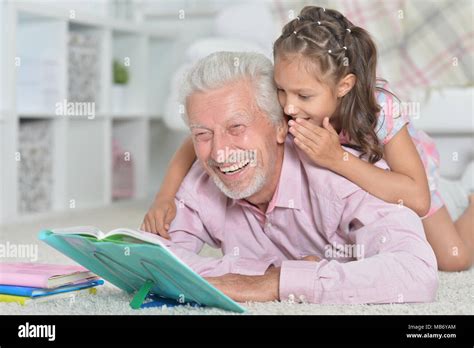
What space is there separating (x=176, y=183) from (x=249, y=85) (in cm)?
34

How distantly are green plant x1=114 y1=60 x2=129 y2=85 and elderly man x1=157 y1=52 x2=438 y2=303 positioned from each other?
2.22 metres

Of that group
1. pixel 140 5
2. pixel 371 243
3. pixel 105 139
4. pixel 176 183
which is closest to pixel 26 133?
pixel 105 139

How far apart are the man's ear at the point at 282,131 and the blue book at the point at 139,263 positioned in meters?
0.39

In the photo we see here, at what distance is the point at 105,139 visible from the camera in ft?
12.2

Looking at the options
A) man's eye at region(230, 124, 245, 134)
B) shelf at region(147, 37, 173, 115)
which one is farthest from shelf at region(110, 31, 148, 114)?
man's eye at region(230, 124, 245, 134)

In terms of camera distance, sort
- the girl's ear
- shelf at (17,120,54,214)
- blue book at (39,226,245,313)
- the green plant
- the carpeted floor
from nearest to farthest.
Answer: blue book at (39,226,245,313), the carpeted floor, the girl's ear, shelf at (17,120,54,214), the green plant

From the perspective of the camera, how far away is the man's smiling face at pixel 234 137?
155 centimetres

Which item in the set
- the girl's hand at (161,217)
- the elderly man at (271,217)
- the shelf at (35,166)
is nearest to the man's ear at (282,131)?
the elderly man at (271,217)

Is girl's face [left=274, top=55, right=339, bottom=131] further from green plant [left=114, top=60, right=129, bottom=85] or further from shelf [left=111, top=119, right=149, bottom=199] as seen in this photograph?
shelf [left=111, top=119, right=149, bottom=199]

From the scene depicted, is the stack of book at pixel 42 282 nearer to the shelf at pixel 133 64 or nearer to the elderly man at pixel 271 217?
the elderly man at pixel 271 217

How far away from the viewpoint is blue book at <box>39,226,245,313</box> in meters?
1.28

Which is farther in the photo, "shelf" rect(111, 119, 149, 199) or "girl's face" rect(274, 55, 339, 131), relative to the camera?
"shelf" rect(111, 119, 149, 199)

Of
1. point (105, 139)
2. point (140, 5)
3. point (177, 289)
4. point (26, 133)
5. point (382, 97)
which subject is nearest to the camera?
point (177, 289)
